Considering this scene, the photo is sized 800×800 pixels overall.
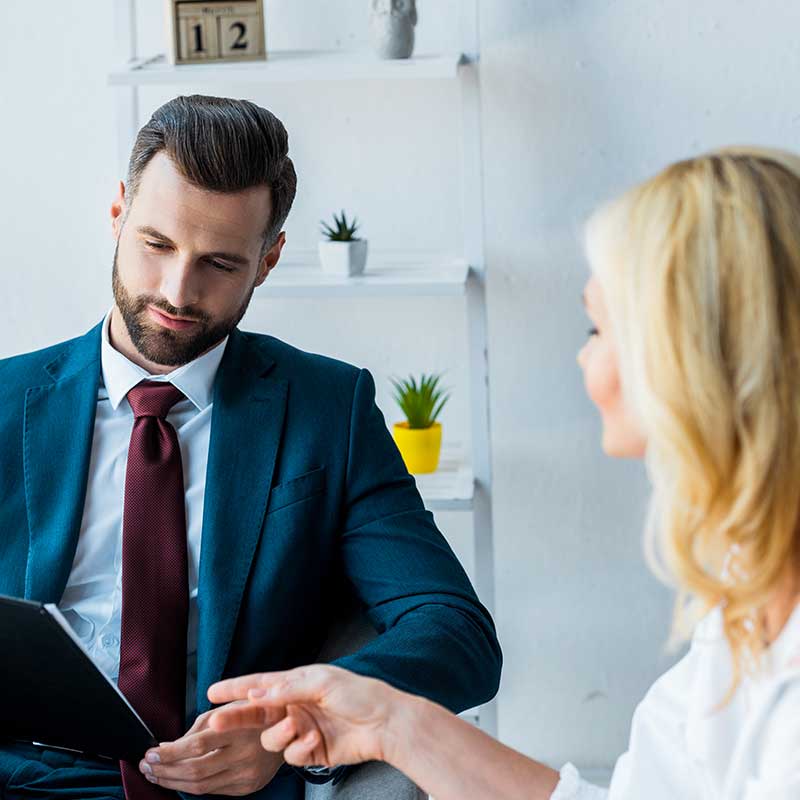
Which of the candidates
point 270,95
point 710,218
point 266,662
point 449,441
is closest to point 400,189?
point 270,95

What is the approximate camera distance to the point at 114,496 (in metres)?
1.75

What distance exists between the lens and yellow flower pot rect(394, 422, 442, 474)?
2445 millimetres

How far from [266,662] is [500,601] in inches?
42.7

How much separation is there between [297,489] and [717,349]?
82 centimetres

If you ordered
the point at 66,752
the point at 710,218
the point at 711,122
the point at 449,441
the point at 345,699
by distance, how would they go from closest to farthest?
the point at 710,218
the point at 345,699
the point at 66,752
the point at 711,122
the point at 449,441

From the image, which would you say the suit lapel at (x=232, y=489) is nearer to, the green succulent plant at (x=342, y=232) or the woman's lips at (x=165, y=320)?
the woman's lips at (x=165, y=320)

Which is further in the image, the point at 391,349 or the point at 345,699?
the point at 391,349

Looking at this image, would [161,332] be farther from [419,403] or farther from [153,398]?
[419,403]

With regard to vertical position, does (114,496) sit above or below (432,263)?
below

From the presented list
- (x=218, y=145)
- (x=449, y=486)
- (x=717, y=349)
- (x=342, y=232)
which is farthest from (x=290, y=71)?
(x=717, y=349)

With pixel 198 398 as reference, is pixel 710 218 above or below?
above

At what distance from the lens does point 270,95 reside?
252cm

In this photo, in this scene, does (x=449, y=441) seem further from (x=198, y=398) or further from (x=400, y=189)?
(x=198, y=398)

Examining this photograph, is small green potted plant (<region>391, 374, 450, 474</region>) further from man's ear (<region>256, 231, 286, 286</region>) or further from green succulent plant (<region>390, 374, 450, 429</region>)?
man's ear (<region>256, 231, 286, 286</region>)
